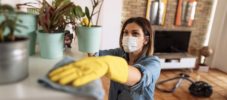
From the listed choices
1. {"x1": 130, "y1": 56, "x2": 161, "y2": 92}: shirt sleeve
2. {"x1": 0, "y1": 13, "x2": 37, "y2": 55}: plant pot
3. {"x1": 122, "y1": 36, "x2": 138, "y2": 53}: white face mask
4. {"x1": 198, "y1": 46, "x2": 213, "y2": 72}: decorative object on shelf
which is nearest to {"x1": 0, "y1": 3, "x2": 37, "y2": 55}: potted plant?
{"x1": 0, "y1": 13, "x2": 37, "y2": 55}: plant pot

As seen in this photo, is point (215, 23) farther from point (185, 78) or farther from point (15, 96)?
point (15, 96)

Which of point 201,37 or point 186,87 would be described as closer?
point 186,87

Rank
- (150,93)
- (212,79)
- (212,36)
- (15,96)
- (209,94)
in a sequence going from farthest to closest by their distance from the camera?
(212,36), (212,79), (209,94), (150,93), (15,96)

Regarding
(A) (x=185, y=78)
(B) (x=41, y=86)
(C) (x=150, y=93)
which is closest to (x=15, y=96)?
(B) (x=41, y=86)

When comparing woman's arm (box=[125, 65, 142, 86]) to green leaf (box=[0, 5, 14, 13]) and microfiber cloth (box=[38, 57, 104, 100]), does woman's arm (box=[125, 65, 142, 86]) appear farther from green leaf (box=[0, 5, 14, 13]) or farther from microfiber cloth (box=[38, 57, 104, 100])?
green leaf (box=[0, 5, 14, 13])

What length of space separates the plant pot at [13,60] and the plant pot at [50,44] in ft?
0.51

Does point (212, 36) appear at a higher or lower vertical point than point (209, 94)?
higher

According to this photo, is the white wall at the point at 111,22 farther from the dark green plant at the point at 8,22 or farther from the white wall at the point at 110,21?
the dark green plant at the point at 8,22

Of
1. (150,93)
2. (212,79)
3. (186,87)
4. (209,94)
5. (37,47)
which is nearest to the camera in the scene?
(37,47)

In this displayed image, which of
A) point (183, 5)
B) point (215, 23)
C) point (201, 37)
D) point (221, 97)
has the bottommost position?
point (221, 97)

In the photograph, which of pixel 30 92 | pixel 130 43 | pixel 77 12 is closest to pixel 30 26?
pixel 77 12

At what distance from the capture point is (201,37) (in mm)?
3793

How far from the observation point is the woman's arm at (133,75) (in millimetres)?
669

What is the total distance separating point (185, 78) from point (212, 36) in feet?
4.13
